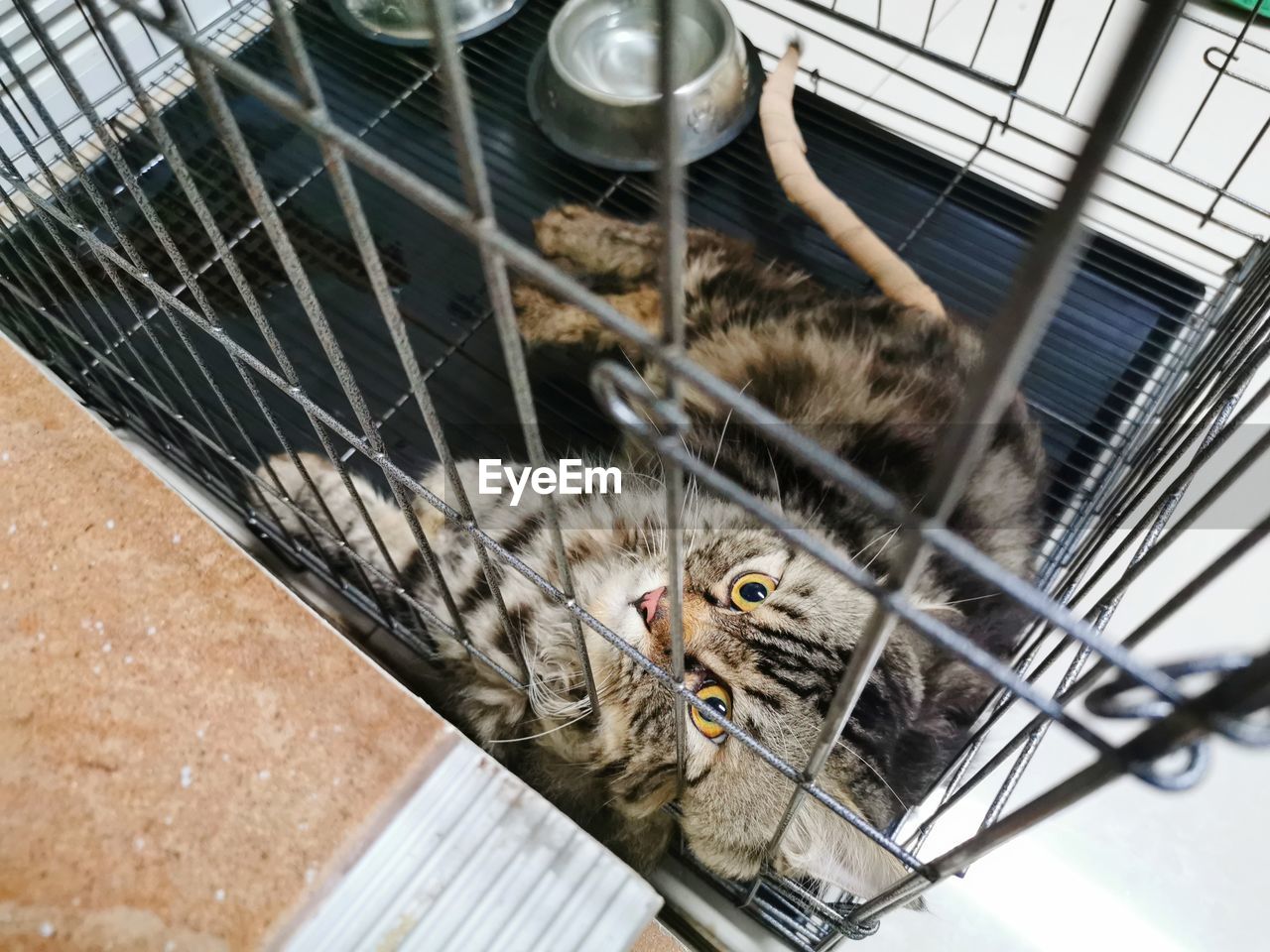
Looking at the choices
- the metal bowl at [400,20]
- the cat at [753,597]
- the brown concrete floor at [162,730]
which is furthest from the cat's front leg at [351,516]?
the metal bowl at [400,20]

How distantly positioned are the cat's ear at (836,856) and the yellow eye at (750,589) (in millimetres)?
184

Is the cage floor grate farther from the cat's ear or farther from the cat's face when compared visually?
the cat's ear

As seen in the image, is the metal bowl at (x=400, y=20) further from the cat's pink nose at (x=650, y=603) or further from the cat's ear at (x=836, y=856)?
the cat's ear at (x=836, y=856)

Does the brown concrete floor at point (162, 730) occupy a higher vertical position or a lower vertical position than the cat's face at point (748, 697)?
lower

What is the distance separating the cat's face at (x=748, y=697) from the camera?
0.76 m

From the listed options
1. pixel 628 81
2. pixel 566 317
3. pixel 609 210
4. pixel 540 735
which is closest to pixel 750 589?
pixel 540 735

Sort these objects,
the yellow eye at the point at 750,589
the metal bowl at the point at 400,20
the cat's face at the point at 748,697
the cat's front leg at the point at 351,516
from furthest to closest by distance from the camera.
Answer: the metal bowl at the point at 400,20
the cat's front leg at the point at 351,516
the yellow eye at the point at 750,589
the cat's face at the point at 748,697

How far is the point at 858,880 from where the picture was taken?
674mm

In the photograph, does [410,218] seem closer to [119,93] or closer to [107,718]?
[119,93]

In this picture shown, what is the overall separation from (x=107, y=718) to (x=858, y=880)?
1.87 feet

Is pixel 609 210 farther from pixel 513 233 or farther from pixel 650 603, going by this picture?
pixel 650 603

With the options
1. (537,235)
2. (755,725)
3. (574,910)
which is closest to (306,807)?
(574,910)

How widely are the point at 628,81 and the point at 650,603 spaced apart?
866 mm

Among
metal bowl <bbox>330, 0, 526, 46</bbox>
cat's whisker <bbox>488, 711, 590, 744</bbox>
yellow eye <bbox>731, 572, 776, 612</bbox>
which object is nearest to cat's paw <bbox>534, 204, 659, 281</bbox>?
metal bowl <bbox>330, 0, 526, 46</bbox>
